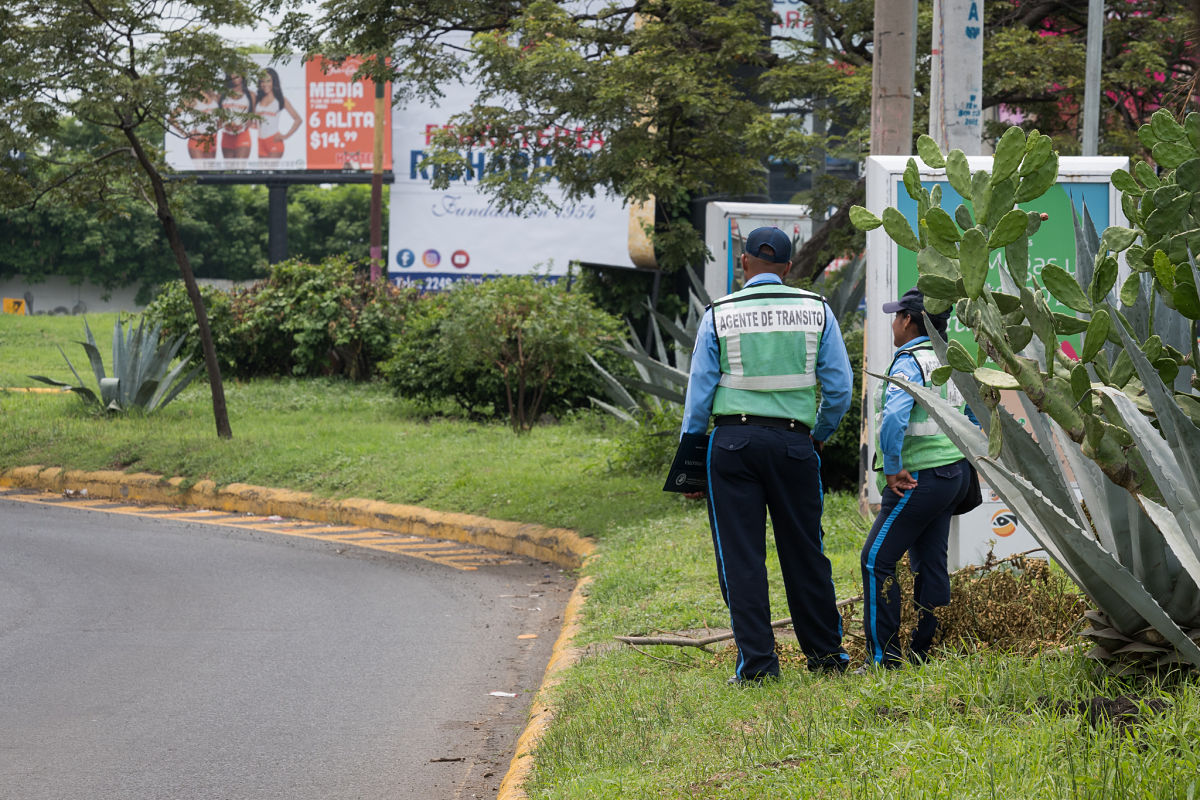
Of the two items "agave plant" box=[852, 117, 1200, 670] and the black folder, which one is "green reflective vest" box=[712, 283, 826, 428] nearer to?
the black folder

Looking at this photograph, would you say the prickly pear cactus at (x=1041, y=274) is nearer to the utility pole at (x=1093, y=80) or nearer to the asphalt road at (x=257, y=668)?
the asphalt road at (x=257, y=668)

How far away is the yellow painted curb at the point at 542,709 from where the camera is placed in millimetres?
4445

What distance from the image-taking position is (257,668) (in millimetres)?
6492

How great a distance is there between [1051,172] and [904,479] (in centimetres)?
197

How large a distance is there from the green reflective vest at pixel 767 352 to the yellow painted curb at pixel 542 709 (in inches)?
53.2

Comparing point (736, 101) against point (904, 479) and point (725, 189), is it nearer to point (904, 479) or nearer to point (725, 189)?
point (725, 189)

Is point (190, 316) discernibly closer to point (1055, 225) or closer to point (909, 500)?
point (1055, 225)

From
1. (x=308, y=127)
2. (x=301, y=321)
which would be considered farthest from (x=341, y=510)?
(x=308, y=127)

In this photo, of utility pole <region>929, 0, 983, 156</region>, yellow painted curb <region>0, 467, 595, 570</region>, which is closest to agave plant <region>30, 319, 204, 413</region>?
yellow painted curb <region>0, 467, 595, 570</region>

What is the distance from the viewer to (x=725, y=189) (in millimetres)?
12438

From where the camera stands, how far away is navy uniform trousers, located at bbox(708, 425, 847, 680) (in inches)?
206

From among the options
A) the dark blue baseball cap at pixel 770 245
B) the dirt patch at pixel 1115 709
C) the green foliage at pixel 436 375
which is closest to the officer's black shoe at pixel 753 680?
the dirt patch at pixel 1115 709

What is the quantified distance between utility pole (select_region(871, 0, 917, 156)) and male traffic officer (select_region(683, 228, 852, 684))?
3740 mm

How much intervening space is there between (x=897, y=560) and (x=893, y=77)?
4.49 metres
